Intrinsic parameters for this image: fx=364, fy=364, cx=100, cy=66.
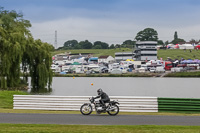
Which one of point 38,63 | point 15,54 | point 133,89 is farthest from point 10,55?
point 133,89

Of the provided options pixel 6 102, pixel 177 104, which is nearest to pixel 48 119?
pixel 177 104

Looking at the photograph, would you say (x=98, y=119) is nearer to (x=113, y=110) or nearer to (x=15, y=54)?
(x=113, y=110)

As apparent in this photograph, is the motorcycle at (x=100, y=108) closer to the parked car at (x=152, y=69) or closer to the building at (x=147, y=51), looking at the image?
the parked car at (x=152, y=69)

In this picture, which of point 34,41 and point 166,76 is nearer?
point 34,41

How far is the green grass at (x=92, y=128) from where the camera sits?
572 inches

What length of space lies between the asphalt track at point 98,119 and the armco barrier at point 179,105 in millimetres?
2226

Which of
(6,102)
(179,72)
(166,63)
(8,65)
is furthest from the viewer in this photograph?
(166,63)

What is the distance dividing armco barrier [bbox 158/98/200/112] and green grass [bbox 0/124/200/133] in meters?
5.90

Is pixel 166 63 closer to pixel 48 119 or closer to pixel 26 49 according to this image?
pixel 26 49

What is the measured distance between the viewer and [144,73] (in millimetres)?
137375

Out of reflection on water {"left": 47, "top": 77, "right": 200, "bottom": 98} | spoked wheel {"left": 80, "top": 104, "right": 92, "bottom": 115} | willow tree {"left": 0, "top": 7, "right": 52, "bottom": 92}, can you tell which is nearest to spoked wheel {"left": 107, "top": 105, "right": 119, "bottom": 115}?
spoked wheel {"left": 80, "top": 104, "right": 92, "bottom": 115}

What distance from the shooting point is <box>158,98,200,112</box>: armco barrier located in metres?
21.5

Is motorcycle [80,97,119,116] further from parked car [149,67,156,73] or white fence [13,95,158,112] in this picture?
parked car [149,67,156,73]

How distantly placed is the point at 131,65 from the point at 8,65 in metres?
107
